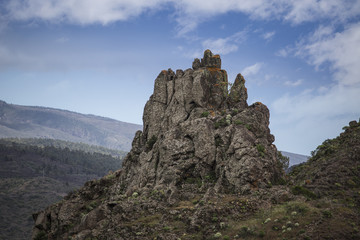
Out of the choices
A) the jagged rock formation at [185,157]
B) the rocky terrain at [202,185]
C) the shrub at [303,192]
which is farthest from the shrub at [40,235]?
the shrub at [303,192]

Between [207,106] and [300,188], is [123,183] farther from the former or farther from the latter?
[300,188]

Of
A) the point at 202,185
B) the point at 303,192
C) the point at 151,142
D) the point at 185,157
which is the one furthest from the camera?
the point at 151,142

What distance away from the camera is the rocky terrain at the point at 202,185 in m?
27.5

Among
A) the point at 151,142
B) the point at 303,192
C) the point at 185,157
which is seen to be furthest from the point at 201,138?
the point at 303,192

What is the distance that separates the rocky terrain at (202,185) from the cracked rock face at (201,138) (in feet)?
0.39

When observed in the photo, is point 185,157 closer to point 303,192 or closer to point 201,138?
point 201,138

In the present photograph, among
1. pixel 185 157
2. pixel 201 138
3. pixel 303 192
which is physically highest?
pixel 201 138

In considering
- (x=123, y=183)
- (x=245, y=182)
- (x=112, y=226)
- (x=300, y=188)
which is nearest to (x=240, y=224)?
(x=245, y=182)

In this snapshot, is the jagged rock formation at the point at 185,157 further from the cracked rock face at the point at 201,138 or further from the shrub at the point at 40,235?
the shrub at the point at 40,235

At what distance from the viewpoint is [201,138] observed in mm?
37875

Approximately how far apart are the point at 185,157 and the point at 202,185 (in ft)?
13.7

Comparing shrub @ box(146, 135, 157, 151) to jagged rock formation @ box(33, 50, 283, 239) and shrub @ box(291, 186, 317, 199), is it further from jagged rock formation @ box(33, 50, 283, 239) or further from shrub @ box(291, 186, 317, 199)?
shrub @ box(291, 186, 317, 199)

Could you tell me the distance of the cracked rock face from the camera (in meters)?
34.4

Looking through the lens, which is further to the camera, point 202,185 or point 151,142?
point 151,142
